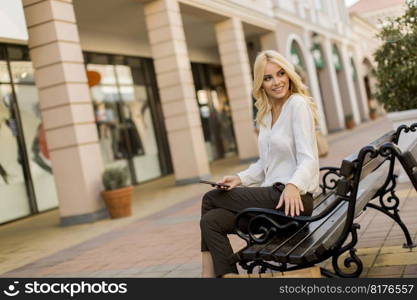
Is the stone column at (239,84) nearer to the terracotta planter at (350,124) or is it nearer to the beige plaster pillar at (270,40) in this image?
the beige plaster pillar at (270,40)

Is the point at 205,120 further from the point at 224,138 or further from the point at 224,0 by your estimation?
the point at 224,0

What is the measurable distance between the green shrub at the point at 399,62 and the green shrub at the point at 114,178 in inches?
172

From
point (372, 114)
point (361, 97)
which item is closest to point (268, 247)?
point (361, 97)

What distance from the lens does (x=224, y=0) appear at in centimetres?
1536

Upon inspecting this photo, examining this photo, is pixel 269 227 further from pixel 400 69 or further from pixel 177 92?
pixel 177 92

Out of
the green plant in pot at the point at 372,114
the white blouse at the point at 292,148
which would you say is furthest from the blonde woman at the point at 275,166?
the green plant in pot at the point at 372,114

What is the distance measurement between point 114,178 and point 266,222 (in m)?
6.35

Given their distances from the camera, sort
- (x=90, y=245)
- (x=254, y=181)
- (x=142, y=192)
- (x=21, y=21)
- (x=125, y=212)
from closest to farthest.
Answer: (x=254, y=181) → (x=90, y=245) → (x=21, y=21) → (x=125, y=212) → (x=142, y=192)

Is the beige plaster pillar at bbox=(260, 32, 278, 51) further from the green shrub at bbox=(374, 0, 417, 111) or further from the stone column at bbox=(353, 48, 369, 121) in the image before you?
the stone column at bbox=(353, 48, 369, 121)

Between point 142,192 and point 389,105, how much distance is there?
759cm

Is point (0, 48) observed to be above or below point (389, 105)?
above

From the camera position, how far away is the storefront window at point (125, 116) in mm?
15703

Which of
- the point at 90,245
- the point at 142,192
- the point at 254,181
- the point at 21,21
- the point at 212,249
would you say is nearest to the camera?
the point at 212,249

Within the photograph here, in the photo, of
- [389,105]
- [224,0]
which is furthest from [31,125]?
[389,105]
